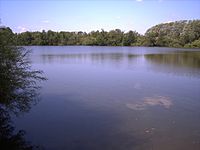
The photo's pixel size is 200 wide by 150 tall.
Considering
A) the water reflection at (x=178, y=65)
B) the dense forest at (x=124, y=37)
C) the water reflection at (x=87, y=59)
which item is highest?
the dense forest at (x=124, y=37)

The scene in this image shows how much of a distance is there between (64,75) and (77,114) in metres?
15.4

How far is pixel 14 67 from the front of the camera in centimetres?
1262

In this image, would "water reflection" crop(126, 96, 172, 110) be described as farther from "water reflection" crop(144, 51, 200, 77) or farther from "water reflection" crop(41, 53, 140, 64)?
"water reflection" crop(41, 53, 140, 64)

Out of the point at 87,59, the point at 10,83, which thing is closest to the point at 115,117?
the point at 10,83

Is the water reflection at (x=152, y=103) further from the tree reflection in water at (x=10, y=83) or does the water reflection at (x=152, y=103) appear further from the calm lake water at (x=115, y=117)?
the tree reflection in water at (x=10, y=83)

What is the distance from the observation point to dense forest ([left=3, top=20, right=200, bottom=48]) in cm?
11412

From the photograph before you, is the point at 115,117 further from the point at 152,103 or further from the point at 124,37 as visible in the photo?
the point at 124,37

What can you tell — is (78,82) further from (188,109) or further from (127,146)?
(127,146)

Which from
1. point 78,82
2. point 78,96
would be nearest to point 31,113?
point 78,96

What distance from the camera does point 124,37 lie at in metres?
134

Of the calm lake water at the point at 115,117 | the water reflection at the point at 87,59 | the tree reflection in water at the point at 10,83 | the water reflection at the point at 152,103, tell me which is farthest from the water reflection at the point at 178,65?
the tree reflection in water at the point at 10,83

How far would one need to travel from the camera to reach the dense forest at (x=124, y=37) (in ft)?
374

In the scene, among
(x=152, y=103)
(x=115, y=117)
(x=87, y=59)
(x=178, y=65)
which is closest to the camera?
(x=115, y=117)

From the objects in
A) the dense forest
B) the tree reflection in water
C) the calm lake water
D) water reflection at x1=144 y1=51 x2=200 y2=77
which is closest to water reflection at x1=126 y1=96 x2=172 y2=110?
the calm lake water
